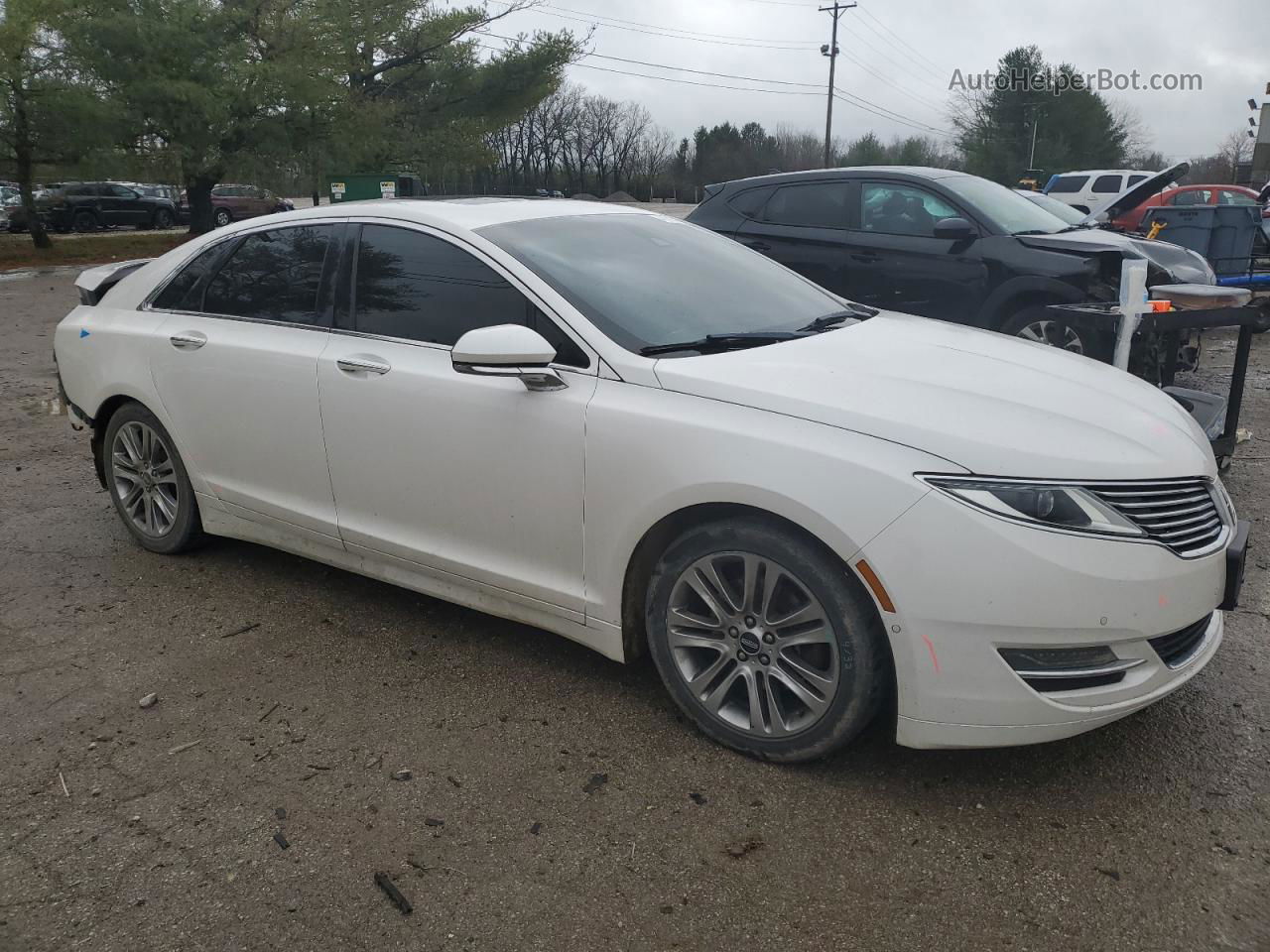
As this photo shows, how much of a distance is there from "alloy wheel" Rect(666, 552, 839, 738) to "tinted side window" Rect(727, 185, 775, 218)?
5.73 m

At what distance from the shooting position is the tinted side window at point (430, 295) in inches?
134

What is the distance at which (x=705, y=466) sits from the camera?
2891 millimetres

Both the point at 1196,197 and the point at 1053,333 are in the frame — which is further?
the point at 1196,197

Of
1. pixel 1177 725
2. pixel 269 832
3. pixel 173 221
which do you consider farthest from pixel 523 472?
pixel 173 221

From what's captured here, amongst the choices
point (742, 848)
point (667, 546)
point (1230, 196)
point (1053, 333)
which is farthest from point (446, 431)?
point (1230, 196)

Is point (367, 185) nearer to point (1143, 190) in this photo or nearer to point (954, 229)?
point (1143, 190)

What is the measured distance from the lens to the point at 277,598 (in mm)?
4320

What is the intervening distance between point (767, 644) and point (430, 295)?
1.74 m

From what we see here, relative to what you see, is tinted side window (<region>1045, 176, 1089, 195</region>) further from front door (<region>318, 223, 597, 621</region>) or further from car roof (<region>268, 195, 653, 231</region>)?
front door (<region>318, 223, 597, 621</region>)

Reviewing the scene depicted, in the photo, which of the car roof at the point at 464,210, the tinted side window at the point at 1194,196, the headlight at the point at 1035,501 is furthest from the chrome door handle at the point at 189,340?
the tinted side window at the point at 1194,196

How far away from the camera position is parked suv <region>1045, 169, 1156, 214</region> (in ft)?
89.6

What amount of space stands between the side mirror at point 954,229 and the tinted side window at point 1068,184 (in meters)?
24.2

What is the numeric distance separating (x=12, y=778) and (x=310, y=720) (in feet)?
2.75

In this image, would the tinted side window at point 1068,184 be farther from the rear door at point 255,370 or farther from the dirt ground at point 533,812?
the rear door at point 255,370
